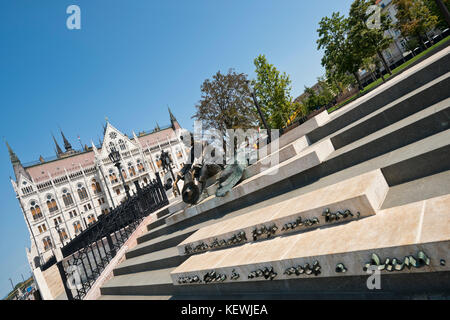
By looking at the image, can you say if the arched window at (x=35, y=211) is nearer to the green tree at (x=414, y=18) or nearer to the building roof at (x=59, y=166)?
the building roof at (x=59, y=166)

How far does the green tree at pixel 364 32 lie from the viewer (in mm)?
25406

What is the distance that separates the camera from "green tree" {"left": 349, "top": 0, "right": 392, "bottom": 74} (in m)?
25.4

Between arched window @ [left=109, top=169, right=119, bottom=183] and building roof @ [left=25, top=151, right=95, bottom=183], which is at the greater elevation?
building roof @ [left=25, top=151, right=95, bottom=183]

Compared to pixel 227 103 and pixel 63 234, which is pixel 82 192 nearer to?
pixel 63 234

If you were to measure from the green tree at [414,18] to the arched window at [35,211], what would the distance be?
80140 millimetres

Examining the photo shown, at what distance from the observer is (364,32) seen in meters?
25.3

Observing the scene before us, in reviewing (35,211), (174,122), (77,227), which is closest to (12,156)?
(35,211)

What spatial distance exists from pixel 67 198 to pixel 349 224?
7133 centimetres

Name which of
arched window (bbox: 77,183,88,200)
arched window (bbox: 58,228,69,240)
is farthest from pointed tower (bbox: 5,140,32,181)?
arched window (bbox: 58,228,69,240)

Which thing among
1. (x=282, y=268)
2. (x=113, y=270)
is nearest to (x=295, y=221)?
(x=282, y=268)

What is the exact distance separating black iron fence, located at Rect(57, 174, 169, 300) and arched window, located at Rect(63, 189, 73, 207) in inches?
2132

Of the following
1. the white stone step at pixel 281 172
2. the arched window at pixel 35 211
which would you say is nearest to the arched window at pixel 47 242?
the arched window at pixel 35 211

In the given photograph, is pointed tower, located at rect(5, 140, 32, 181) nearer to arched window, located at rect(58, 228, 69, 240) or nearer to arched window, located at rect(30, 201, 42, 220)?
arched window, located at rect(30, 201, 42, 220)
